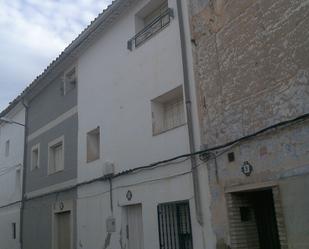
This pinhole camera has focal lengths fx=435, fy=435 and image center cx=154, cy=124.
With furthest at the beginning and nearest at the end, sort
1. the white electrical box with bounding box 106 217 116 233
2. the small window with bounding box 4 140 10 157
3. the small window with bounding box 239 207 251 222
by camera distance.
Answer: the small window with bounding box 4 140 10 157
the white electrical box with bounding box 106 217 116 233
the small window with bounding box 239 207 251 222

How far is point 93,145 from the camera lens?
39.2 ft

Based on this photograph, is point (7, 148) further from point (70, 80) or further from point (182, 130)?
point (182, 130)

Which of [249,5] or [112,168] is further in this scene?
[112,168]

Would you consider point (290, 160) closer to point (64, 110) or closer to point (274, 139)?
point (274, 139)

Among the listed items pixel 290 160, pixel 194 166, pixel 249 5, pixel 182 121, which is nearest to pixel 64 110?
pixel 182 121

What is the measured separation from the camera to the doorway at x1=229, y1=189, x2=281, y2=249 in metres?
7.05

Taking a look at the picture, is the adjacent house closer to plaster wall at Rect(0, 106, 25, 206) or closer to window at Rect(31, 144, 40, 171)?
window at Rect(31, 144, 40, 171)

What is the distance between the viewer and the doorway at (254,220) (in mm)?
7045

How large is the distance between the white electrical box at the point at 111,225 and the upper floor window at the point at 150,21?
161 inches

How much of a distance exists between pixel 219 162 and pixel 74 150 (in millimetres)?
6254

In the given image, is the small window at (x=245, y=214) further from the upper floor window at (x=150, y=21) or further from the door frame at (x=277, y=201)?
the upper floor window at (x=150, y=21)

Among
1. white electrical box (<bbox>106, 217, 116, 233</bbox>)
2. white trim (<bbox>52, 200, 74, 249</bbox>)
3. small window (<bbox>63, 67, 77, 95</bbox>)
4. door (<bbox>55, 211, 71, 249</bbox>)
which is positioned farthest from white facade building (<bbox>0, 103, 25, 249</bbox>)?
white electrical box (<bbox>106, 217, 116, 233</bbox>)

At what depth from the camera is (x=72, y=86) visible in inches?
531

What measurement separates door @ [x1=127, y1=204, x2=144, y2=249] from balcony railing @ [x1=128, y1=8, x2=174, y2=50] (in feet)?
12.4
